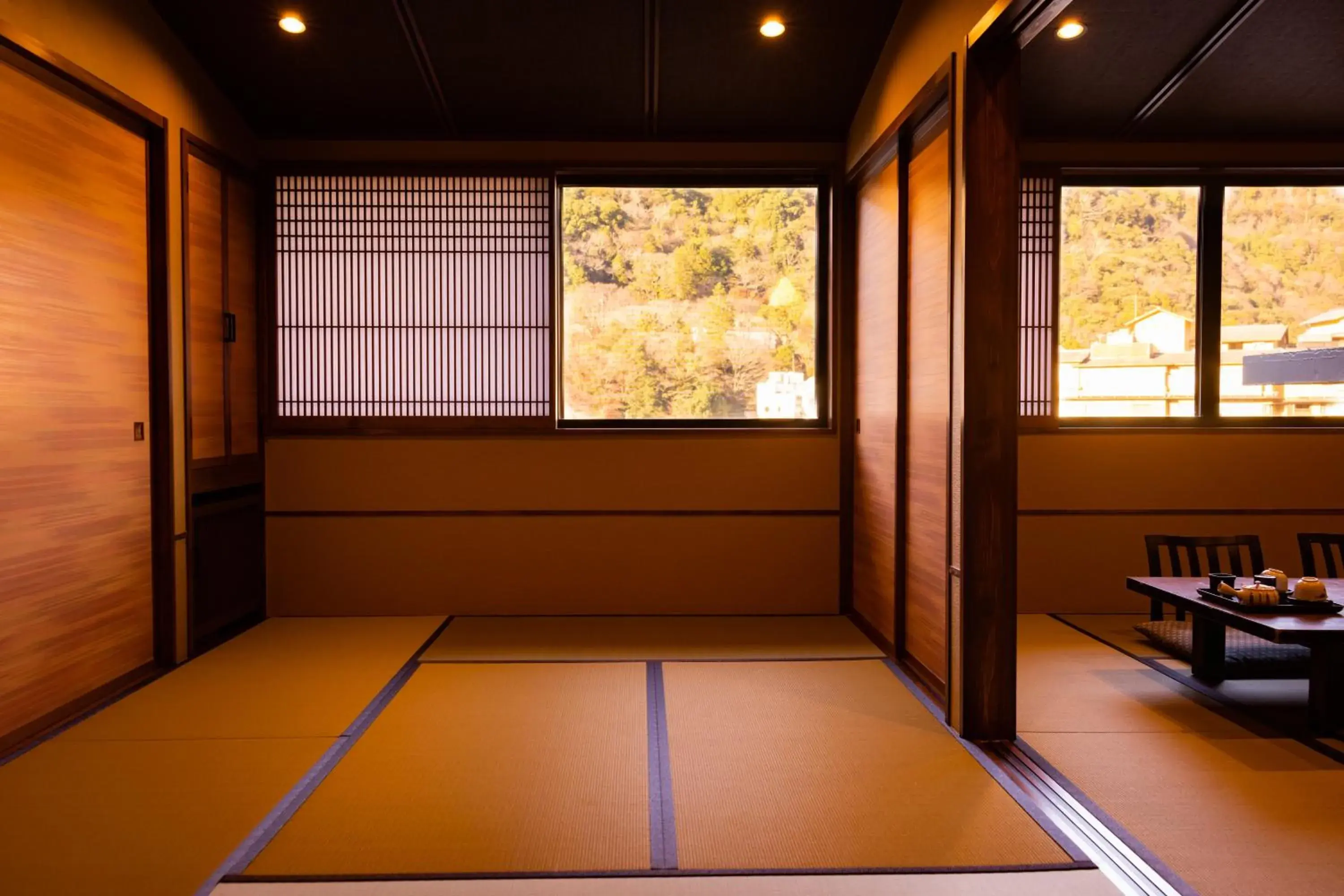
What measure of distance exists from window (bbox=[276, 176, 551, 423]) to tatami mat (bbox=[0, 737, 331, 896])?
2.35m

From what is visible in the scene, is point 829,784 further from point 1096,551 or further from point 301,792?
point 1096,551

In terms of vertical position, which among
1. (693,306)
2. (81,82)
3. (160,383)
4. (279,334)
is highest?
(81,82)

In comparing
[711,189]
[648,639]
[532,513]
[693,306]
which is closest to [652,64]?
[711,189]

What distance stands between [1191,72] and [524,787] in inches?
181

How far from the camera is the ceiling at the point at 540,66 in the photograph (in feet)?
13.6

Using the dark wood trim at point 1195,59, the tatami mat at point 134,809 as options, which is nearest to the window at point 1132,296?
the dark wood trim at point 1195,59

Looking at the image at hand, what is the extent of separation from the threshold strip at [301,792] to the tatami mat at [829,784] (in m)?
1.07

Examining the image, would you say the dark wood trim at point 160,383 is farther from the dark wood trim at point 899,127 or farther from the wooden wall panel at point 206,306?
the dark wood trim at point 899,127

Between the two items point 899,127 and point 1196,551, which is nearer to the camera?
point 899,127

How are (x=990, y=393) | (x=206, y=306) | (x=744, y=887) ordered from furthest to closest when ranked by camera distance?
(x=206, y=306)
(x=990, y=393)
(x=744, y=887)

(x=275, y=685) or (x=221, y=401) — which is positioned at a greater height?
(x=221, y=401)

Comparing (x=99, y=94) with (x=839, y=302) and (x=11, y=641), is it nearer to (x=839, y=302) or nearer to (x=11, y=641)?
(x=11, y=641)

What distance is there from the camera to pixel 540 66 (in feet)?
14.8

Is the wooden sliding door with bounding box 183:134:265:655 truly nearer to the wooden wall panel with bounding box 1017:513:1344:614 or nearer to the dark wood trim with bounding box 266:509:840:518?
the dark wood trim with bounding box 266:509:840:518
